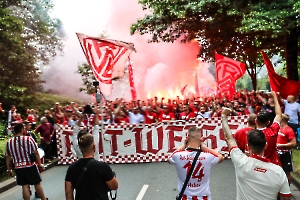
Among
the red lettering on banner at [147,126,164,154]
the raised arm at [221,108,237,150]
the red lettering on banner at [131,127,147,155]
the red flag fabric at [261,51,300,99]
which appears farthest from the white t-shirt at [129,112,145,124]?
the raised arm at [221,108,237,150]

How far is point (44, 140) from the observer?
10.4 metres

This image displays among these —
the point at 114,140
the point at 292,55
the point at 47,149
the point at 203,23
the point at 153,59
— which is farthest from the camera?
the point at 153,59

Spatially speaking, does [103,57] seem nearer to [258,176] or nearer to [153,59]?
[258,176]

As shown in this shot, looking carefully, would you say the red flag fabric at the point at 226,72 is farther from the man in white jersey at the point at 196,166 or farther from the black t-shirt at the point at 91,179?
the black t-shirt at the point at 91,179

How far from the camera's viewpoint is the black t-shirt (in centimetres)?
324

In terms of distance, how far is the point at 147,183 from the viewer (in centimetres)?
736

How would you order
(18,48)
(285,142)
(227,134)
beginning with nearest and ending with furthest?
1. (227,134)
2. (285,142)
3. (18,48)

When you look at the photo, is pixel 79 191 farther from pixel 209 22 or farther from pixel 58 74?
pixel 58 74

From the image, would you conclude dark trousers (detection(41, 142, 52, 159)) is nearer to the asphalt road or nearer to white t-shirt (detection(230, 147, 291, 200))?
the asphalt road

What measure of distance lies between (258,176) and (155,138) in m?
7.14

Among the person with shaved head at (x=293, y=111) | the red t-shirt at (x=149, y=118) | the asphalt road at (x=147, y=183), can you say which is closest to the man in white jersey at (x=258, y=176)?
the asphalt road at (x=147, y=183)

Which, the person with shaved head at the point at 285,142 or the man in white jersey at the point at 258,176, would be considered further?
the person with shaved head at the point at 285,142

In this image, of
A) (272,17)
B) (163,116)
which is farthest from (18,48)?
(272,17)

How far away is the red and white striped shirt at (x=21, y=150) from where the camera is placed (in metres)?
5.75
